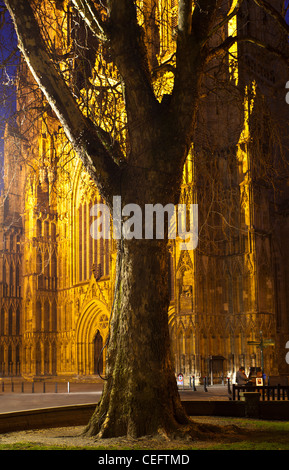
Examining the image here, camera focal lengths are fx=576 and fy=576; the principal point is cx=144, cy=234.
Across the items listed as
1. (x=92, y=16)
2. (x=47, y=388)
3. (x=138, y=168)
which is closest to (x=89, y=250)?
(x=47, y=388)

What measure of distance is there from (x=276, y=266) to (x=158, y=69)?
754 inches

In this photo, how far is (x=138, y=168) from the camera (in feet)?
26.0

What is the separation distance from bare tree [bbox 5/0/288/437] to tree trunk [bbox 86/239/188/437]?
0.01 m

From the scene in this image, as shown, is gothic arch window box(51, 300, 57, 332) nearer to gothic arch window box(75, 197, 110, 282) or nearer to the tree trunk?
gothic arch window box(75, 197, 110, 282)

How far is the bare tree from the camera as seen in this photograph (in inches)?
297

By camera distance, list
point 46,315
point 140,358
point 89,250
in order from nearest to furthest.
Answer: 1. point 140,358
2. point 89,250
3. point 46,315

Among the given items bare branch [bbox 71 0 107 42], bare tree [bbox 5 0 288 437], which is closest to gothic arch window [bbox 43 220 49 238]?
bare tree [bbox 5 0 288 437]

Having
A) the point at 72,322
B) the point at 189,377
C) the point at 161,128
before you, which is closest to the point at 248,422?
the point at 161,128

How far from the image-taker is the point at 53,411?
9227 mm

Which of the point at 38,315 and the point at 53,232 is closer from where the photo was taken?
the point at 38,315

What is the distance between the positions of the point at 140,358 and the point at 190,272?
16.7 metres

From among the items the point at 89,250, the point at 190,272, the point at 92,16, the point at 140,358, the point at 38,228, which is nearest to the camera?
the point at 140,358

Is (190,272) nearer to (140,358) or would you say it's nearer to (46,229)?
(46,229)

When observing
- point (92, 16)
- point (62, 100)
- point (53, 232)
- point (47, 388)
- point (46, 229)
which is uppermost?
point (46, 229)
